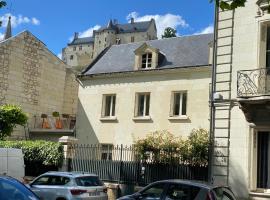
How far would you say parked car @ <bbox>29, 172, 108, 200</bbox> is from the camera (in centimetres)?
1338

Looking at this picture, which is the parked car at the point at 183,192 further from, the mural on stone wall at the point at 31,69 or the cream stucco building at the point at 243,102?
the mural on stone wall at the point at 31,69

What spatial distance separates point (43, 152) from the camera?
22094 millimetres

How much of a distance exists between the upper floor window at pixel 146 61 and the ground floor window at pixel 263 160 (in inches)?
467

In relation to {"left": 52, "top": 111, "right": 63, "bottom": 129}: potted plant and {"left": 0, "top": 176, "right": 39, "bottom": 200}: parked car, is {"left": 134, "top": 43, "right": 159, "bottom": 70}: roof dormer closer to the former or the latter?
{"left": 52, "top": 111, "right": 63, "bottom": 129}: potted plant

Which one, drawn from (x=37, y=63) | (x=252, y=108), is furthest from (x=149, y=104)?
(x=37, y=63)

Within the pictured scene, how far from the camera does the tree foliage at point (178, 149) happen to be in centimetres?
1681

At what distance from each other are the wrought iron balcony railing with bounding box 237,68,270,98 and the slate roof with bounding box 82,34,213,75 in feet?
26.3

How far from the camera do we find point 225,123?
15.9m

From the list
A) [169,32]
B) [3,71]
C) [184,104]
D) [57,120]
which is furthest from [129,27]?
[184,104]

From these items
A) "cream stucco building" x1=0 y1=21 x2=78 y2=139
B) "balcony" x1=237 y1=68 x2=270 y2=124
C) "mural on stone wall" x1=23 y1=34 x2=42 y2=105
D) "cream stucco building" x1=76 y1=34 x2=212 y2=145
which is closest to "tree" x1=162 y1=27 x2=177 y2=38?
"cream stucco building" x1=0 y1=21 x2=78 y2=139

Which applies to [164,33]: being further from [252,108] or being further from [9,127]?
[252,108]

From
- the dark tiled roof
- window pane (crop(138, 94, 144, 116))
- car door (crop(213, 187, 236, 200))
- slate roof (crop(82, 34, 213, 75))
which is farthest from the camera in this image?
the dark tiled roof

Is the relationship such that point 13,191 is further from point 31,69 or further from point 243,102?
point 31,69

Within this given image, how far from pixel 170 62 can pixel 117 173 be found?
842cm
